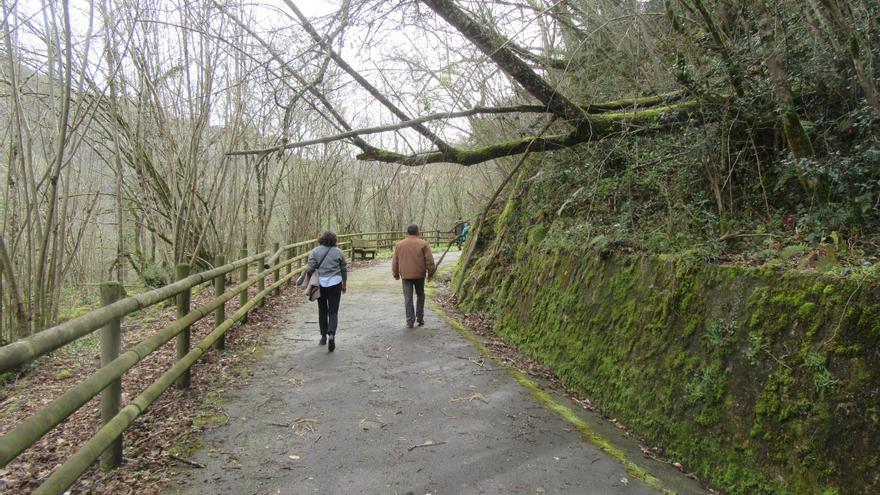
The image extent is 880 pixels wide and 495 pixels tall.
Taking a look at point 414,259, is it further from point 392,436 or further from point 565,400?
point 392,436

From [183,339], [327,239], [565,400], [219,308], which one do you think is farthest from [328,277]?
[565,400]

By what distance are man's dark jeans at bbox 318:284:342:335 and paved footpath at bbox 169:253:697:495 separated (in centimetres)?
38

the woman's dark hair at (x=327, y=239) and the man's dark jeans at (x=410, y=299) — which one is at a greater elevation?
the woman's dark hair at (x=327, y=239)

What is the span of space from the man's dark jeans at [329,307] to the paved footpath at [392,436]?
379mm

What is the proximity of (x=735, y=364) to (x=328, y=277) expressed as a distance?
5.02 metres

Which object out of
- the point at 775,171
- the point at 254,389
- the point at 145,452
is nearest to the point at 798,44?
the point at 775,171

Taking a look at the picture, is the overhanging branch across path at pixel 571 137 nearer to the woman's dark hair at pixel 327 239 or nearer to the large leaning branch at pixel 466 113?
the large leaning branch at pixel 466 113

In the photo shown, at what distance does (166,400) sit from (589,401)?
14.3ft

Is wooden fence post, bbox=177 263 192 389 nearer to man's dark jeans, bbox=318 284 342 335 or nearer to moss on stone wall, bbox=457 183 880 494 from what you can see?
man's dark jeans, bbox=318 284 342 335

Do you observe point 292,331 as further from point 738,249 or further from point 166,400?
point 738,249

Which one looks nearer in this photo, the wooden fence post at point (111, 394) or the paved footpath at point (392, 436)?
the wooden fence post at point (111, 394)

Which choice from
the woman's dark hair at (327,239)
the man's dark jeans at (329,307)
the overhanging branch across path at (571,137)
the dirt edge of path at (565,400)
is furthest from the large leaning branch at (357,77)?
the dirt edge of path at (565,400)

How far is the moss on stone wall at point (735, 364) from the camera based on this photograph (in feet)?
10.2

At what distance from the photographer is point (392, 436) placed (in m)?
4.21
